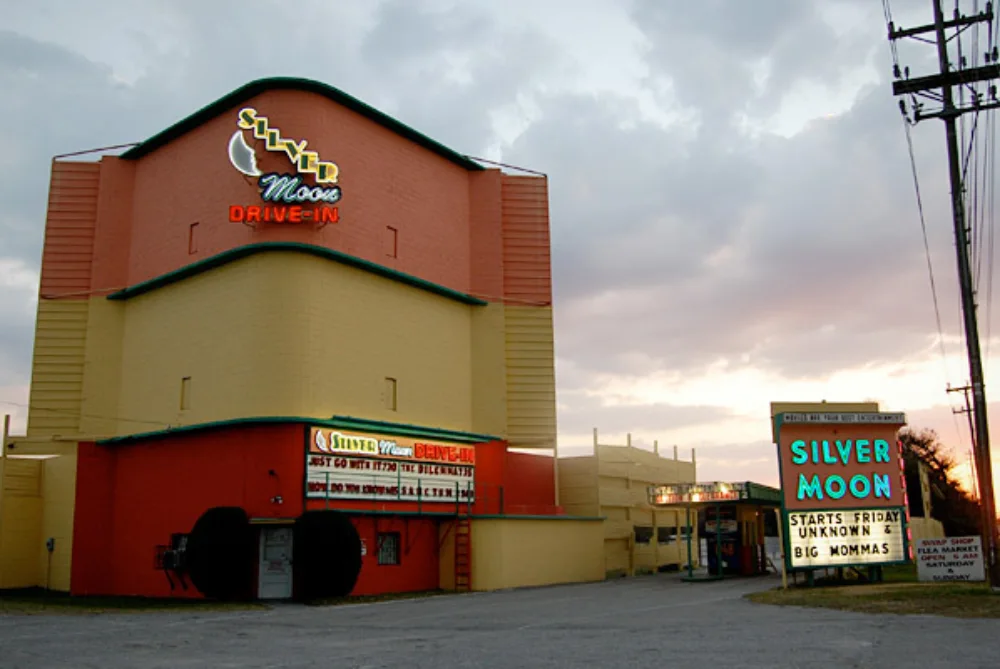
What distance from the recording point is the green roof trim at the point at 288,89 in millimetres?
35938

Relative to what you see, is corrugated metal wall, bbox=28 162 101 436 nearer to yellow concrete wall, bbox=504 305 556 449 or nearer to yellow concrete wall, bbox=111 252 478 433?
yellow concrete wall, bbox=111 252 478 433

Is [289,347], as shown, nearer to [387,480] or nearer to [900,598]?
[387,480]

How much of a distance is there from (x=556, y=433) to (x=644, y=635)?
24.6 metres

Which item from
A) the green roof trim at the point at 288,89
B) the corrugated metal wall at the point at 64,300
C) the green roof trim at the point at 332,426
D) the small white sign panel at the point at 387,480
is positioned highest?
the green roof trim at the point at 288,89

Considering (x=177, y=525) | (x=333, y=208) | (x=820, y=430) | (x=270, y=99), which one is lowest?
(x=177, y=525)

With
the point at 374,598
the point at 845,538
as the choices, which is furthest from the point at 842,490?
the point at 374,598

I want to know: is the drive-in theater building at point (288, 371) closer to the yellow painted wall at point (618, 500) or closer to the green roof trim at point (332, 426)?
the green roof trim at point (332, 426)

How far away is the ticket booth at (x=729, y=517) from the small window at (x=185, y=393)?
715 inches

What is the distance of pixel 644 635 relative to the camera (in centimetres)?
1762

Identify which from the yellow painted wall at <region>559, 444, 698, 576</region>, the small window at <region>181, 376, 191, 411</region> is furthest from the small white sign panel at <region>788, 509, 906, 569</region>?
the small window at <region>181, 376, 191, 411</region>

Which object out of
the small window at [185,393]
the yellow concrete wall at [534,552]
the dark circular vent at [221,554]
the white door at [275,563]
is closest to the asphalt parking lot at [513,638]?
the dark circular vent at [221,554]

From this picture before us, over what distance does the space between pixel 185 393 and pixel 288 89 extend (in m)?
12.0

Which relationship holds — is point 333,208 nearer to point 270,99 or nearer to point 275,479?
point 270,99

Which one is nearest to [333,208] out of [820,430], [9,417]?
[9,417]
